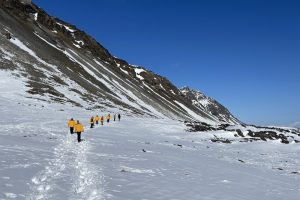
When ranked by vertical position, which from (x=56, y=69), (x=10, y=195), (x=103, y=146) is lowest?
(x=10, y=195)

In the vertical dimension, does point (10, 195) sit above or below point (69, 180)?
below

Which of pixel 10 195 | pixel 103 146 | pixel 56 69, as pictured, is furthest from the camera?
pixel 56 69

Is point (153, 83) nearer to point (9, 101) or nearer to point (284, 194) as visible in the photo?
point (9, 101)

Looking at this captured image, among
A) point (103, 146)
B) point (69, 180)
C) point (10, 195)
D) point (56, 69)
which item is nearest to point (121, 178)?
point (69, 180)

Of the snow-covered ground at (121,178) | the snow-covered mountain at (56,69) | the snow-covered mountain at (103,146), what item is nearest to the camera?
the snow-covered ground at (121,178)

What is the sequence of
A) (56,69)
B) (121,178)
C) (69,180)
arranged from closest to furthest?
(69,180), (121,178), (56,69)

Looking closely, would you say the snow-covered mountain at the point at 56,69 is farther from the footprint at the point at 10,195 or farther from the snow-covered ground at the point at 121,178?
the footprint at the point at 10,195

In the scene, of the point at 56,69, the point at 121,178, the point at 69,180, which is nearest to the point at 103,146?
the point at 121,178

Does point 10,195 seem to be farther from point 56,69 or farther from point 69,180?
point 56,69

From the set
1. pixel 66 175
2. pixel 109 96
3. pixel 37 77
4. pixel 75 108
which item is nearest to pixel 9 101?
pixel 75 108

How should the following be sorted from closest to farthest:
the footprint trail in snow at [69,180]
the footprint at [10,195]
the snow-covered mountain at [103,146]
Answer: the footprint at [10,195]
the footprint trail in snow at [69,180]
the snow-covered mountain at [103,146]

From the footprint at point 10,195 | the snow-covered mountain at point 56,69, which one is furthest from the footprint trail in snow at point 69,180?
the snow-covered mountain at point 56,69

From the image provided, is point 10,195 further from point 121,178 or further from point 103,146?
point 103,146

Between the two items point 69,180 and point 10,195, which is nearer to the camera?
point 10,195
